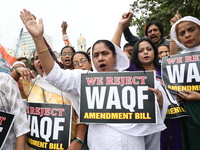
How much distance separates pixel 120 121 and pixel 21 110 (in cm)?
111

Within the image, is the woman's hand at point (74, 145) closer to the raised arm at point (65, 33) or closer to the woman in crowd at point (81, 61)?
the woman in crowd at point (81, 61)

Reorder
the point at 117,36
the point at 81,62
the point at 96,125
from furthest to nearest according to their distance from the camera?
1. the point at 81,62
2. the point at 117,36
3. the point at 96,125

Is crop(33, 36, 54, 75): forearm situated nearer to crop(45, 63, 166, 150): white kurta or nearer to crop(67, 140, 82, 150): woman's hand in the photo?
crop(45, 63, 166, 150): white kurta

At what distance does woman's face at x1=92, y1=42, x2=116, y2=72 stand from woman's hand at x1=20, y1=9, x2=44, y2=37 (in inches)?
24.2

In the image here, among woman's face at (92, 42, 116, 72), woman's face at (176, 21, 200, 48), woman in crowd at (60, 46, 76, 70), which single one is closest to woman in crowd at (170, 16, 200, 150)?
woman's face at (176, 21, 200, 48)

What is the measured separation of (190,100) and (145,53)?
2.78 feet

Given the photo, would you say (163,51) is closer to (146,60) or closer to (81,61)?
(146,60)

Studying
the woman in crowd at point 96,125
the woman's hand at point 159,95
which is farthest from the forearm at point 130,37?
the woman's hand at point 159,95

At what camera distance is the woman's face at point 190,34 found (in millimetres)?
2469

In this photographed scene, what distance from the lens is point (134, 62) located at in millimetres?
2771

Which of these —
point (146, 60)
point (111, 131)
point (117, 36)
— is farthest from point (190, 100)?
point (117, 36)

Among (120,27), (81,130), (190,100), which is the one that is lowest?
(81,130)

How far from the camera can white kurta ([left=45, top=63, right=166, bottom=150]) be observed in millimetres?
1791

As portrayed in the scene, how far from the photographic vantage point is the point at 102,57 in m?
2.09
